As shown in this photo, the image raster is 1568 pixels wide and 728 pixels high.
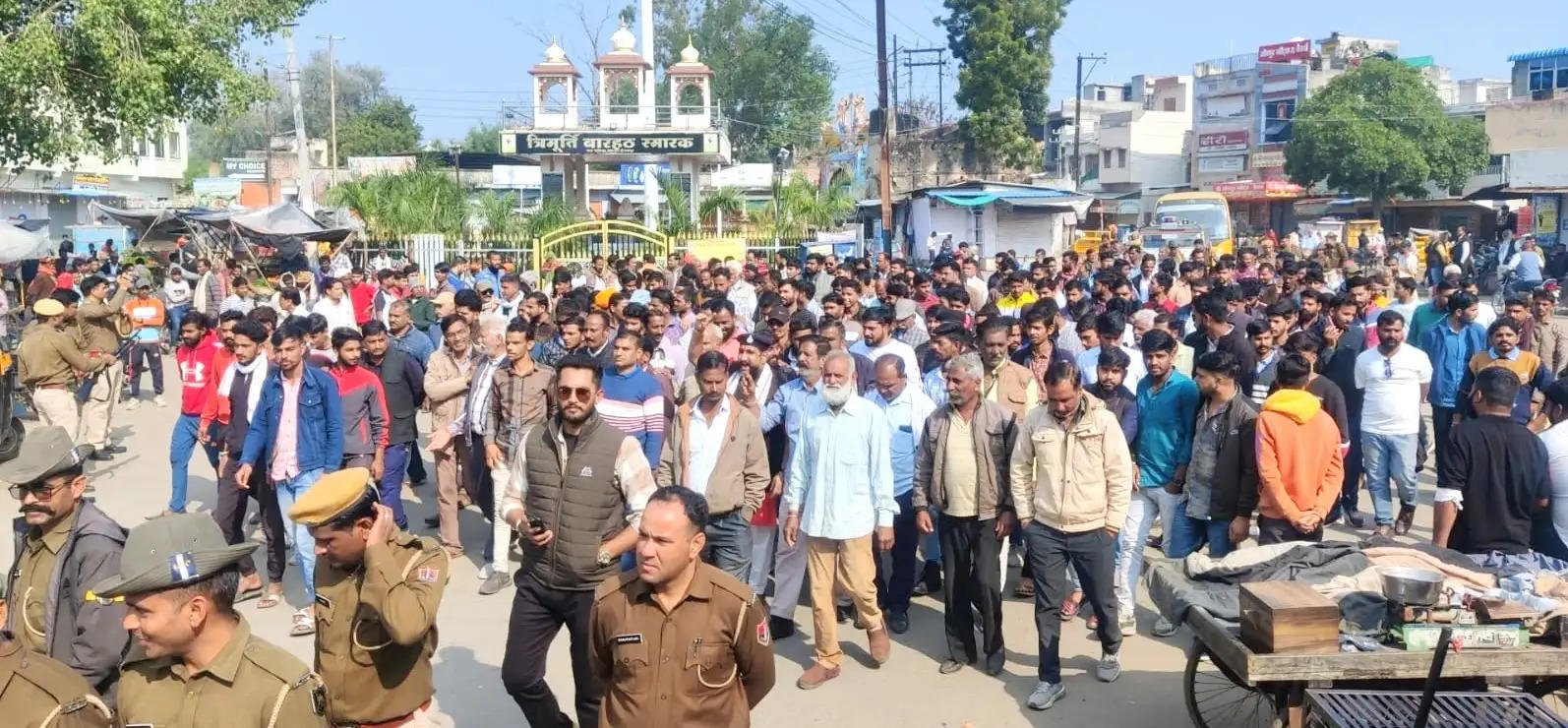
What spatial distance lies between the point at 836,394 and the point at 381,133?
6658 cm

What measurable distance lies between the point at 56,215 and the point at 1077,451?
1900 inches

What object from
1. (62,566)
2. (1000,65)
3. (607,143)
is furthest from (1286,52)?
(62,566)

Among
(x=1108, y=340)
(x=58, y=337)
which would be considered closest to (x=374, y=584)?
(x=1108, y=340)

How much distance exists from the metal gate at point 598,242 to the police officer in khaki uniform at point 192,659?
18763 millimetres

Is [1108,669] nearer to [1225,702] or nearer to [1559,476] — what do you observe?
[1225,702]

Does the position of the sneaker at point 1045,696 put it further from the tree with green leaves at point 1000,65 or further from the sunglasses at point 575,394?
the tree with green leaves at point 1000,65

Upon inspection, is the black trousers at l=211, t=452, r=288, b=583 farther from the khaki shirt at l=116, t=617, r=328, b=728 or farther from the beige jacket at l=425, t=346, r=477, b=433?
the khaki shirt at l=116, t=617, r=328, b=728

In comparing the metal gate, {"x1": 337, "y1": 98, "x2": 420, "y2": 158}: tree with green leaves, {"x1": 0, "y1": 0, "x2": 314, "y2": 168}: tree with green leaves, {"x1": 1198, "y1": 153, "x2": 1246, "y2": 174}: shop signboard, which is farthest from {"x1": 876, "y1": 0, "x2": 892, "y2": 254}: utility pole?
{"x1": 337, "y1": 98, "x2": 420, "y2": 158}: tree with green leaves

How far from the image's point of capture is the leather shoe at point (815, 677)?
20.0ft

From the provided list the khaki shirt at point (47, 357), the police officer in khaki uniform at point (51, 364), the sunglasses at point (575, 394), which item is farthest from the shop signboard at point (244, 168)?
the sunglasses at point (575, 394)

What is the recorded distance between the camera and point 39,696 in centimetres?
290

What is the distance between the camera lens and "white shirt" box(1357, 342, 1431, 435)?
821 cm

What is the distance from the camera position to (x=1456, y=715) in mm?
4230

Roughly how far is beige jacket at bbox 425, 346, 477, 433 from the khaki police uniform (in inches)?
178
